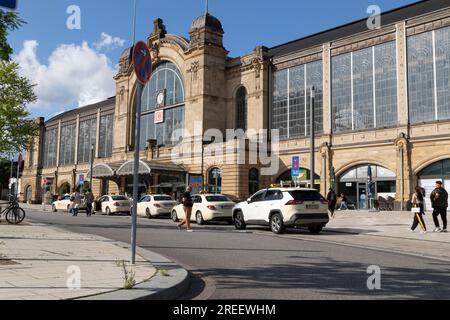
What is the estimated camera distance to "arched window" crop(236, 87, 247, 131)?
46.6m

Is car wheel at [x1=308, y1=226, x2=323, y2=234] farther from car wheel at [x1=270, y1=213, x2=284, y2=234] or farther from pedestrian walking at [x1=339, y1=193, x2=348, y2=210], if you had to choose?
pedestrian walking at [x1=339, y1=193, x2=348, y2=210]

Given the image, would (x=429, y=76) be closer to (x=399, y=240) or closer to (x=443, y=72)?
(x=443, y=72)

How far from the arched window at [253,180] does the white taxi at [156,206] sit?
1346cm

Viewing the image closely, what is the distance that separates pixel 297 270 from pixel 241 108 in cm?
3961

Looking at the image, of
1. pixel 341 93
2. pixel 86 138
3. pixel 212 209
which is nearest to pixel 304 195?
pixel 212 209

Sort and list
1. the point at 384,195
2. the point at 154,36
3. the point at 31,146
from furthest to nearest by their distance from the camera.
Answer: the point at 154,36 → the point at 384,195 → the point at 31,146

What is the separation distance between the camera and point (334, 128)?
38.6m

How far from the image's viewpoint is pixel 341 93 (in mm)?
38500

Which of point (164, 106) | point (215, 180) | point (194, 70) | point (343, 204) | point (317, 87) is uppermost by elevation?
point (194, 70)

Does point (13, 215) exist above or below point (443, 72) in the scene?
below

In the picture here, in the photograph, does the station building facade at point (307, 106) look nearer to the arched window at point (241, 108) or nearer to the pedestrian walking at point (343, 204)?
the arched window at point (241, 108)
